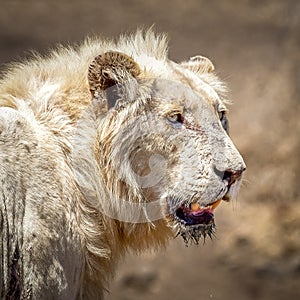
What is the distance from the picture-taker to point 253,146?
10.3m

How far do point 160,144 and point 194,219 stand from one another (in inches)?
17.7

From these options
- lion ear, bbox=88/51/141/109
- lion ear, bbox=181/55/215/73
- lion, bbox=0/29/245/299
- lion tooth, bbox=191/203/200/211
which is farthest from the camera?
lion ear, bbox=181/55/215/73

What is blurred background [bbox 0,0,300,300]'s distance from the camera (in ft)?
30.8

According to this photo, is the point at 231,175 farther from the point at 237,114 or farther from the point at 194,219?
the point at 237,114

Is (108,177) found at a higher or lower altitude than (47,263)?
higher

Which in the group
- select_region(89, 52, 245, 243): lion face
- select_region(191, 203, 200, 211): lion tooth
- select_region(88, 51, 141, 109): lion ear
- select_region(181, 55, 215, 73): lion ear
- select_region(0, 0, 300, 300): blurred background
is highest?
select_region(0, 0, 300, 300): blurred background

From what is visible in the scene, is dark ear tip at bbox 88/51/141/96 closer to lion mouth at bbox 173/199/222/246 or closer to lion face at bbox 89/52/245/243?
lion face at bbox 89/52/245/243

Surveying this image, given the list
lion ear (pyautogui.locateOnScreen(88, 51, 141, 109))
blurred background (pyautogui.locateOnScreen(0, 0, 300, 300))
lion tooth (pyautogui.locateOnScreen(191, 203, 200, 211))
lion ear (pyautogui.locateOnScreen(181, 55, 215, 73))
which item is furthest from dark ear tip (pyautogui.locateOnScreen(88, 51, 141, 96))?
blurred background (pyautogui.locateOnScreen(0, 0, 300, 300))

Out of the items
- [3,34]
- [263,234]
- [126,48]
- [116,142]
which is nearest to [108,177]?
[116,142]

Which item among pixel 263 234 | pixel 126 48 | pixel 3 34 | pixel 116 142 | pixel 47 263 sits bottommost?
pixel 47 263

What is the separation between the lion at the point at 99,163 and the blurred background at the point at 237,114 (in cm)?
399

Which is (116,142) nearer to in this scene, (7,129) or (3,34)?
(7,129)

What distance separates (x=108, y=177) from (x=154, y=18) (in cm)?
790

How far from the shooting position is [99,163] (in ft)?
13.6
